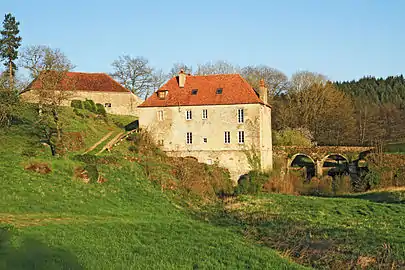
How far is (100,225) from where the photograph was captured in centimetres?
1744

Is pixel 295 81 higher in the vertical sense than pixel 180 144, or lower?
higher

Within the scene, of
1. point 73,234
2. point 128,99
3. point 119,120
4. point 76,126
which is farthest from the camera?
point 128,99

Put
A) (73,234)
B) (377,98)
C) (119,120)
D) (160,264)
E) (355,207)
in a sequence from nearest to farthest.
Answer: (160,264) < (73,234) < (355,207) < (119,120) < (377,98)

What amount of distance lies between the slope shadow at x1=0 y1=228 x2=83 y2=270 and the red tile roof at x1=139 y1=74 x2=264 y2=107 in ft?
97.1

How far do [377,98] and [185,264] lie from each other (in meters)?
79.5

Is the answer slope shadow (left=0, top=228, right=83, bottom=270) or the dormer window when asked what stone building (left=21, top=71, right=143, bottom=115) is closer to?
the dormer window

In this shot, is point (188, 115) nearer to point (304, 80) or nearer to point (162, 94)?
point (162, 94)

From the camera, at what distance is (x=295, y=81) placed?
63.7m

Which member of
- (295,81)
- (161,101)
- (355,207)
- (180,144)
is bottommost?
(355,207)

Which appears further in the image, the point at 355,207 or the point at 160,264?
the point at 355,207

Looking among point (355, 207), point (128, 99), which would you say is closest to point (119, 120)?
point (128, 99)

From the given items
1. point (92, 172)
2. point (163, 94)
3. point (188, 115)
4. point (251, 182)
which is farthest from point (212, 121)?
point (92, 172)

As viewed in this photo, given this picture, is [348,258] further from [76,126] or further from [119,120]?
[119,120]

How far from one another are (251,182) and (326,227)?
1683cm
